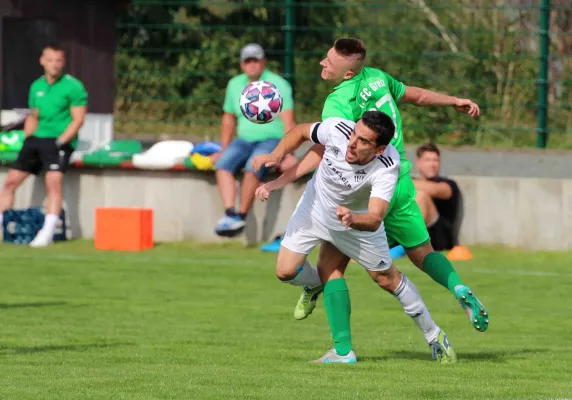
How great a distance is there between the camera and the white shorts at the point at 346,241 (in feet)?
28.3

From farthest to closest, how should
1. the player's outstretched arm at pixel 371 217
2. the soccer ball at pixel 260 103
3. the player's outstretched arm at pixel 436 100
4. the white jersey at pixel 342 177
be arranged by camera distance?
the soccer ball at pixel 260 103 < the player's outstretched arm at pixel 436 100 < the white jersey at pixel 342 177 < the player's outstretched arm at pixel 371 217

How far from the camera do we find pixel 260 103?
10.4 metres

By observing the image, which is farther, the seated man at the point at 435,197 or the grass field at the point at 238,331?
the seated man at the point at 435,197

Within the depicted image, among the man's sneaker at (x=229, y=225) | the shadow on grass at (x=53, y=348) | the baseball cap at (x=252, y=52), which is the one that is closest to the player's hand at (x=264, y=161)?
the shadow on grass at (x=53, y=348)

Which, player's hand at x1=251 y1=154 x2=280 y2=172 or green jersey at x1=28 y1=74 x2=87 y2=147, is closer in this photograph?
player's hand at x1=251 y1=154 x2=280 y2=172

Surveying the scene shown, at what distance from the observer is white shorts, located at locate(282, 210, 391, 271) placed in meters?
8.62

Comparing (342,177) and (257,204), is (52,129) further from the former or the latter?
(342,177)

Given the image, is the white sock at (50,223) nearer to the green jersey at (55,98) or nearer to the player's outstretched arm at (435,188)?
the green jersey at (55,98)

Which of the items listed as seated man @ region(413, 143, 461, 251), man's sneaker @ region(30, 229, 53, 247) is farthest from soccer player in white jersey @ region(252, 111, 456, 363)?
man's sneaker @ region(30, 229, 53, 247)

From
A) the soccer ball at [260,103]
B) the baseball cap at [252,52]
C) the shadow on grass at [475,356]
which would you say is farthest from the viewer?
the baseball cap at [252,52]

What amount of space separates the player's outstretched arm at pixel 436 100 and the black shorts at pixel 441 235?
19.2 ft

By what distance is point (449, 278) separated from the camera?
29.8 ft

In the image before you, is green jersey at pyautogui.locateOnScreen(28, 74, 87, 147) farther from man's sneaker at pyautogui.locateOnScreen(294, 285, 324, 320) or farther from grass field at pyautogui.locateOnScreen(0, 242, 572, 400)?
man's sneaker at pyautogui.locateOnScreen(294, 285, 324, 320)

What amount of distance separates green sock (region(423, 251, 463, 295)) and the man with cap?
6.33 meters
